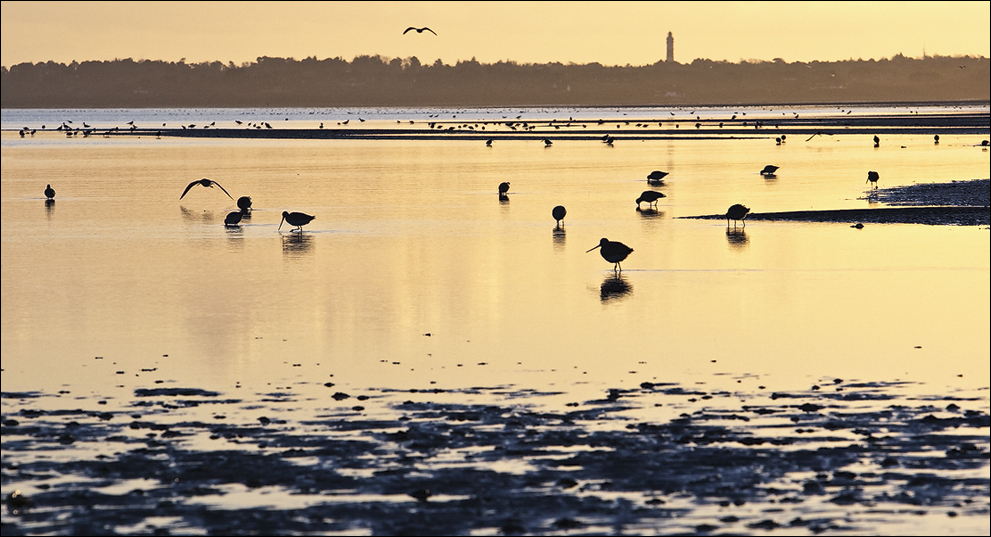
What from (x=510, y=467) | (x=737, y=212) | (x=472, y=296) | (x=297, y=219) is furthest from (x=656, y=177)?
(x=510, y=467)

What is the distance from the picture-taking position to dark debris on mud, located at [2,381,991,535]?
30.8 feet

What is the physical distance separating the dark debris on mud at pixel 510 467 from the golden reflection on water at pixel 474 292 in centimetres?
154

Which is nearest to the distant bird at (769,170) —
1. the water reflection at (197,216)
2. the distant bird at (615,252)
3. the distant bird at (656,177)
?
the distant bird at (656,177)

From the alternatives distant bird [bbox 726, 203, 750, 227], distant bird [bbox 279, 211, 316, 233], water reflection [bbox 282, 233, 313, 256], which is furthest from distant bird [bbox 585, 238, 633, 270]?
distant bird [bbox 279, 211, 316, 233]

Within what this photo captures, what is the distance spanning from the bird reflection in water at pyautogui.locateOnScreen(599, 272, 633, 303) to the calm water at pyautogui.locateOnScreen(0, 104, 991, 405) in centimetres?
9

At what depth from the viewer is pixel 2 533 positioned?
29.8 feet

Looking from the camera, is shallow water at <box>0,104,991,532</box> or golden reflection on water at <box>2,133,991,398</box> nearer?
shallow water at <box>0,104,991,532</box>

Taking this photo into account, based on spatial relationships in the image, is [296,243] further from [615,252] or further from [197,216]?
[197,216]

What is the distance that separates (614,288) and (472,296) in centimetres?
237

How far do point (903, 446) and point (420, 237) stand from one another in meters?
19.5

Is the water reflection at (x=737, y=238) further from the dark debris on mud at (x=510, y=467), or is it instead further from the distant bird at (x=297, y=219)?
the dark debris on mud at (x=510, y=467)

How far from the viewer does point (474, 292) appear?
20.9 metres

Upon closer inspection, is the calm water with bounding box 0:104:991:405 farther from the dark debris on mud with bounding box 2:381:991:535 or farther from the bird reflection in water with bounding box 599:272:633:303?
the dark debris on mud with bounding box 2:381:991:535

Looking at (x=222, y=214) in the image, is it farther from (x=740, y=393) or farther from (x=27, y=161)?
(x=27, y=161)
